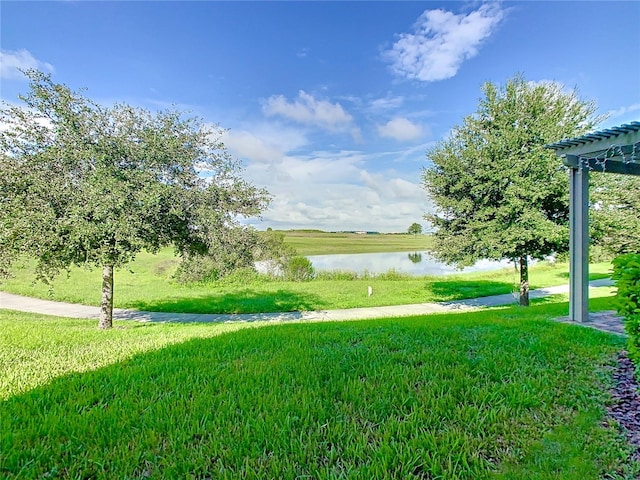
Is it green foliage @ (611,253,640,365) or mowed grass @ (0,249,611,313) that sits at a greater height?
green foliage @ (611,253,640,365)

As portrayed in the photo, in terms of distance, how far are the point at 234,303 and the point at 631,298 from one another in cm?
953

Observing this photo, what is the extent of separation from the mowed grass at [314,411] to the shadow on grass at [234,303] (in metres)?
6.04

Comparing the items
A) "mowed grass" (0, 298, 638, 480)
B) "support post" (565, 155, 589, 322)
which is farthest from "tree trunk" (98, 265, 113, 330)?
"support post" (565, 155, 589, 322)

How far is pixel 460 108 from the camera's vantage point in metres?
10.0

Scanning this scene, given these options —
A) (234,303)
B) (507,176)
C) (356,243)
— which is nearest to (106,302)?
(234,303)

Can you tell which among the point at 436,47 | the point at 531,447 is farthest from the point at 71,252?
the point at 436,47

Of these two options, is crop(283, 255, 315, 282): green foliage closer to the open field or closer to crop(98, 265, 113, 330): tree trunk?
crop(98, 265, 113, 330): tree trunk

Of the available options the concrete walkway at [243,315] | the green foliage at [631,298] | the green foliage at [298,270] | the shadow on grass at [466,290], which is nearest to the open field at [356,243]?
the green foliage at [298,270]

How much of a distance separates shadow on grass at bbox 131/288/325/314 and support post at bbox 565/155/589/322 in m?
6.54

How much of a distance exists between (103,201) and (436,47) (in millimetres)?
8036

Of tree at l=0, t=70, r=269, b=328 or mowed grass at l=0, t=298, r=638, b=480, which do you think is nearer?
mowed grass at l=0, t=298, r=638, b=480

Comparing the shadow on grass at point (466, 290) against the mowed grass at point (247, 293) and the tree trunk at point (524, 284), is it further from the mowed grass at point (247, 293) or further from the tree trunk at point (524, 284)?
the tree trunk at point (524, 284)

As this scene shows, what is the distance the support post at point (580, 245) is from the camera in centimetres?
512

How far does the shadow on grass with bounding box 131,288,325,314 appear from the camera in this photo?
32.4ft
